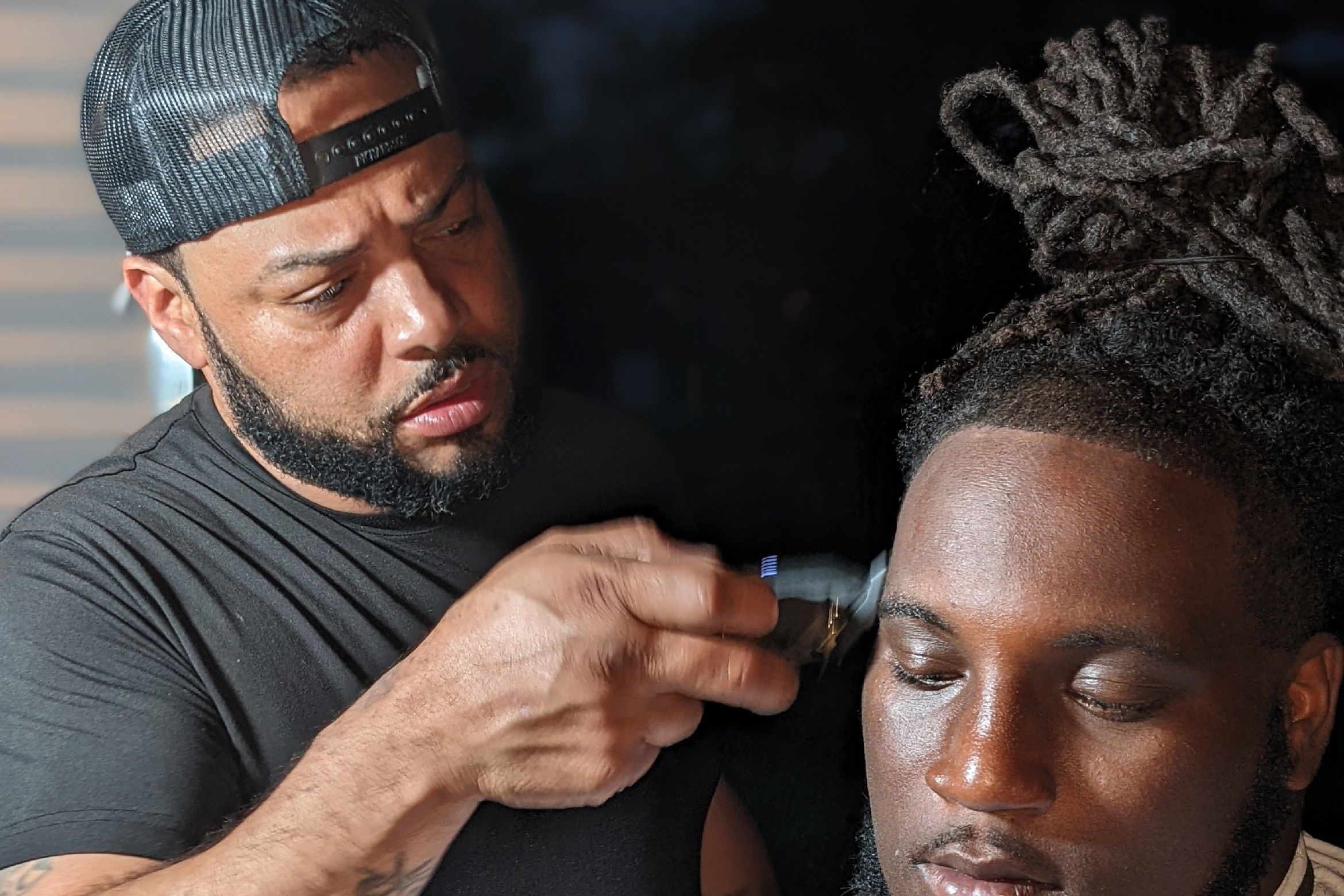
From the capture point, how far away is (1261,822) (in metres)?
0.97

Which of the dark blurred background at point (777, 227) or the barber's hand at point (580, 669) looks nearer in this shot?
the barber's hand at point (580, 669)

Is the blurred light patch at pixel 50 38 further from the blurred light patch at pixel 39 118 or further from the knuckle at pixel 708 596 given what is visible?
the knuckle at pixel 708 596

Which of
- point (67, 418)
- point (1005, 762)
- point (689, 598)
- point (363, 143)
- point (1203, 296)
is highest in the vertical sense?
point (363, 143)

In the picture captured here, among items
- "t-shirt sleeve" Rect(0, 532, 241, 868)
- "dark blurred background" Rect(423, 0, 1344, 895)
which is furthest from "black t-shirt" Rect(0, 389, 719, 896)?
"dark blurred background" Rect(423, 0, 1344, 895)

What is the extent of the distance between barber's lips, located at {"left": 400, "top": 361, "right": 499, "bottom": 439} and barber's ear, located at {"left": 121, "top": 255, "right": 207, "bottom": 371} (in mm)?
165

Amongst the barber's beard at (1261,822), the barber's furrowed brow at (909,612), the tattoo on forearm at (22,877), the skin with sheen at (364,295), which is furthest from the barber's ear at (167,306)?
the barber's beard at (1261,822)

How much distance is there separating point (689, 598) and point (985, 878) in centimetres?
30

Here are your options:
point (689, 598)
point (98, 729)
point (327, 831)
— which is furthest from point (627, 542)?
point (98, 729)

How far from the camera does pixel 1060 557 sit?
910 mm

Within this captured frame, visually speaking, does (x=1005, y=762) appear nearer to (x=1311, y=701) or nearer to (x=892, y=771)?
(x=892, y=771)

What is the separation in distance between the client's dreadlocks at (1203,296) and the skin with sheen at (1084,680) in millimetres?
32

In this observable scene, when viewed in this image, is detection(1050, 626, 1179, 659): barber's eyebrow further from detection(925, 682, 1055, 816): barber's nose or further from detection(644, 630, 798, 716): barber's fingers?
detection(644, 630, 798, 716): barber's fingers

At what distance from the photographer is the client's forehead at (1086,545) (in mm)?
902

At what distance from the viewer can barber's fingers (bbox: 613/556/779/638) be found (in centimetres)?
90
